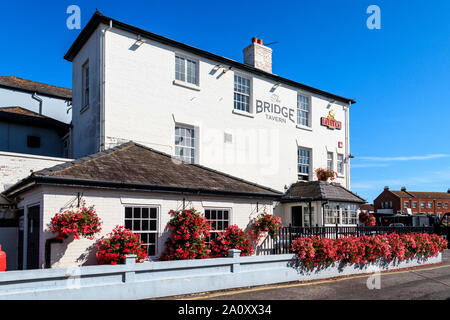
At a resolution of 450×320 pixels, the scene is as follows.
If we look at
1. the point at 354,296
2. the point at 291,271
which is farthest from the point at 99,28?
the point at 354,296

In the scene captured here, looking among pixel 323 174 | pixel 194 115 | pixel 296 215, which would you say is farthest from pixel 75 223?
pixel 323 174

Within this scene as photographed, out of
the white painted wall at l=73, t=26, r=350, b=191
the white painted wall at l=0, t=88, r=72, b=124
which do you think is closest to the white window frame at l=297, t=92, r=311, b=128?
the white painted wall at l=73, t=26, r=350, b=191

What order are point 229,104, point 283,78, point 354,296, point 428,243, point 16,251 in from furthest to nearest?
point 283,78
point 229,104
point 428,243
point 16,251
point 354,296

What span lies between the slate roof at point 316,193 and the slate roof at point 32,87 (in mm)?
16707

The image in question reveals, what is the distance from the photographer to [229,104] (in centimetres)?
1870

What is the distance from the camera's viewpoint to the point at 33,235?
35.9ft

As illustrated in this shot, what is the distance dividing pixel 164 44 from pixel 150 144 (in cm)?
454

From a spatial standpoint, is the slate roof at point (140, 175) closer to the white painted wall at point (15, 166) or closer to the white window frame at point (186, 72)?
the white painted wall at point (15, 166)

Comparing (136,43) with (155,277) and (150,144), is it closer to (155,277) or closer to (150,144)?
(150,144)

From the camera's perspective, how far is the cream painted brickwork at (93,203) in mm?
9641

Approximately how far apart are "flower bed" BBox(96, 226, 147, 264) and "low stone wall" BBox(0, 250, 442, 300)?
1179 mm

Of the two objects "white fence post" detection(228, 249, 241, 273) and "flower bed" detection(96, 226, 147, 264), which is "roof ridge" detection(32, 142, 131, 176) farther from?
"white fence post" detection(228, 249, 241, 273)

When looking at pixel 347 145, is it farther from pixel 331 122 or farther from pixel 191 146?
pixel 191 146

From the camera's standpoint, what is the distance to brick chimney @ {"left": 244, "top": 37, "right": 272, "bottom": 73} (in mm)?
20750
